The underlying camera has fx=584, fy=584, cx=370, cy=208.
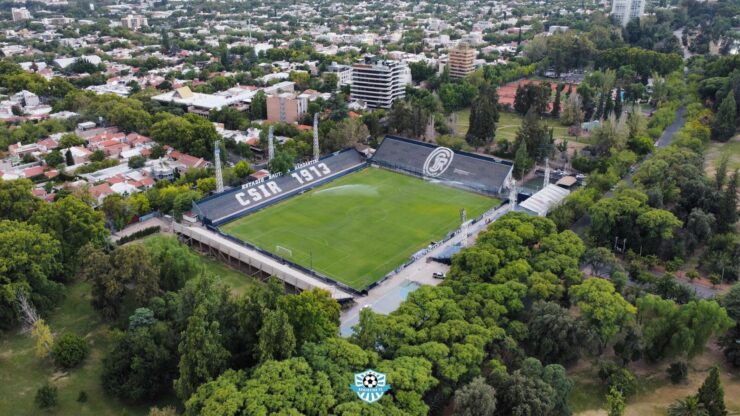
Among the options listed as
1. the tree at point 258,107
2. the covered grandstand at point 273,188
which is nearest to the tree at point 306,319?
the covered grandstand at point 273,188

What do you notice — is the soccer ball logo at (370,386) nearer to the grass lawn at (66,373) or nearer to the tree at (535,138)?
the grass lawn at (66,373)

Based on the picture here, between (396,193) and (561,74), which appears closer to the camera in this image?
(396,193)

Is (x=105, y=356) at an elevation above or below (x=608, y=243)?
below

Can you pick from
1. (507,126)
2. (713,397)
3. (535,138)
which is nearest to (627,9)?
(507,126)

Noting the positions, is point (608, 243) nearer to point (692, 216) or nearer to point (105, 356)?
point (692, 216)

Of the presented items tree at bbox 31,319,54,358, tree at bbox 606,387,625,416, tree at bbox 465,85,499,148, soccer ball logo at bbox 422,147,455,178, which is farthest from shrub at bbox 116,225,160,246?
tree at bbox 465,85,499,148

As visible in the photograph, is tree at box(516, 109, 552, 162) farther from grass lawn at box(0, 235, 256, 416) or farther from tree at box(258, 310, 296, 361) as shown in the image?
grass lawn at box(0, 235, 256, 416)

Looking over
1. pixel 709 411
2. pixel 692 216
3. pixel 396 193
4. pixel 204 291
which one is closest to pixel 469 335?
pixel 709 411
